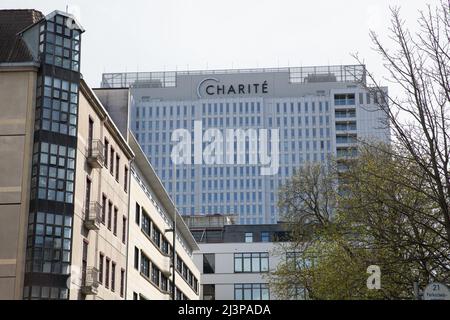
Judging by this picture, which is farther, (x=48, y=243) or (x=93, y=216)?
(x=93, y=216)

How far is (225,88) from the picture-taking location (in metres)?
170

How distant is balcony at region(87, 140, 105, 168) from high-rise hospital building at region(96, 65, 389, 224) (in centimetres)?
12374

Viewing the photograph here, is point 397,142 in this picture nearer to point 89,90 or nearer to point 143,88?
point 89,90

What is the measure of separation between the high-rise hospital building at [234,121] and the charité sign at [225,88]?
22 cm

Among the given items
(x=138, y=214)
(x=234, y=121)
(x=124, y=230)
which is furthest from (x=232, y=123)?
(x=124, y=230)

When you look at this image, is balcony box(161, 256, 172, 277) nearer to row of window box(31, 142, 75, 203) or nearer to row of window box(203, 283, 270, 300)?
row of window box(31, 142, 75, 203)

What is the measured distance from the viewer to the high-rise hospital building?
167375mm

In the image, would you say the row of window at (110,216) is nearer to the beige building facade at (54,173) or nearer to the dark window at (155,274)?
the beige building facade at (54,173)

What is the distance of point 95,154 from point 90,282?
693 cm

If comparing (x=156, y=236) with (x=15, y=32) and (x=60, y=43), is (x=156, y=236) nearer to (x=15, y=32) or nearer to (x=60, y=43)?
(x=15, y=32)

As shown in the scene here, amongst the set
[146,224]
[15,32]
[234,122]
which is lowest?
[146,224]

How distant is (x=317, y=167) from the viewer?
157 feet

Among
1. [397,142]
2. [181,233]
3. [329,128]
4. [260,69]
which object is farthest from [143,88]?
[397,142]

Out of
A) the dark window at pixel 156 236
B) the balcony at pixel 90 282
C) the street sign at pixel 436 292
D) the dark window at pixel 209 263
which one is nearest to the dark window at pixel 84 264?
the balcony at pixel 90 282
